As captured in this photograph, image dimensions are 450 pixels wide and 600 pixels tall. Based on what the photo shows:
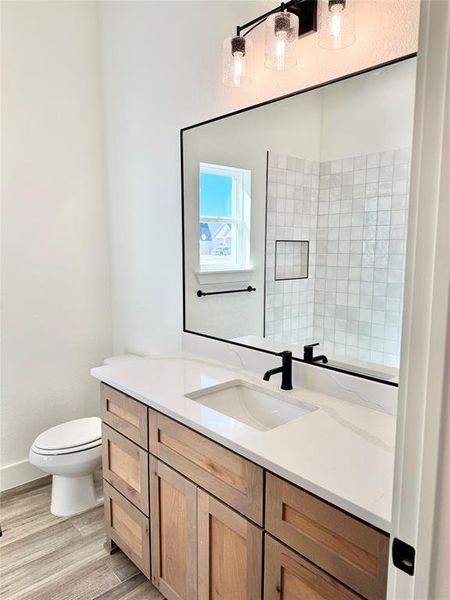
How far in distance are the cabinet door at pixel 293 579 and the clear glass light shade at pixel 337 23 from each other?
1.57 m

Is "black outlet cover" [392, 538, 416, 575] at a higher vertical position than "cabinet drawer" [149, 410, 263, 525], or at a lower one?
higher

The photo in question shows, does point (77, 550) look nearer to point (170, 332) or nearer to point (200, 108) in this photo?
point (170, 332)

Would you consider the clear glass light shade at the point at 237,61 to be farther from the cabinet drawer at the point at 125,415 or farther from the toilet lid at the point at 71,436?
the toilet lid at the point at 71,436

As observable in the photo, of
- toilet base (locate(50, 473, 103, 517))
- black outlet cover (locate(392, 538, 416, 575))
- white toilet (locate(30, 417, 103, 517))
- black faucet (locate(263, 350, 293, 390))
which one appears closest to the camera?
black outlet cover (locate(392, 538, 416, 575))

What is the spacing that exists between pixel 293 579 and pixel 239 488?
26 cm

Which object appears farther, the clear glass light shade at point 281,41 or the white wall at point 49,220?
the white wall at point 49,220

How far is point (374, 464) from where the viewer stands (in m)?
1.04

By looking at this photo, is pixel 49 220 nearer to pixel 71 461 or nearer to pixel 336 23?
pixel 71 461

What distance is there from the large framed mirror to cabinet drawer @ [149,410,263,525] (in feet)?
1.87

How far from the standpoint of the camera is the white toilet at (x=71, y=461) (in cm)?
211

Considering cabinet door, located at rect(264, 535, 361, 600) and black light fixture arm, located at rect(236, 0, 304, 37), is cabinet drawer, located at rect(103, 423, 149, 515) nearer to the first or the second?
cabinet door, located at rect(264, 535, 361, 600)

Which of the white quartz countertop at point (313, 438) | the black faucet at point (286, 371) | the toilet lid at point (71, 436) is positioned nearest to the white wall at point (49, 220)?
the toilet lid at point (71, 436)

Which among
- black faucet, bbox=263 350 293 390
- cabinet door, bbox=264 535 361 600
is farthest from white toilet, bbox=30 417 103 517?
cabinet door, bbox=264 535 361 600

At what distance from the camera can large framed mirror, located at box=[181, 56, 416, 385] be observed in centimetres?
141
